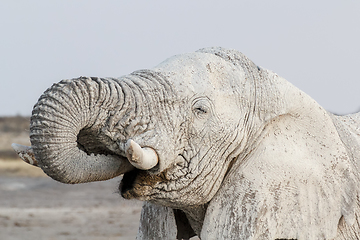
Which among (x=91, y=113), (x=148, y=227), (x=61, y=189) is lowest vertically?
(x=61, y=189)

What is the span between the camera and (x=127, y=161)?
2.46m

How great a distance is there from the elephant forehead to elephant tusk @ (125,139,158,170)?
368 millimetres

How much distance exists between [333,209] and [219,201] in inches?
25.7

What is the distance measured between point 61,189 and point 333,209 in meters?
11.8

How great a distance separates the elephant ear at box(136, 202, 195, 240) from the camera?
2.92 meters

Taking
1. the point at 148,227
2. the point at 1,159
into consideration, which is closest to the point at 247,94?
the point at 148,227

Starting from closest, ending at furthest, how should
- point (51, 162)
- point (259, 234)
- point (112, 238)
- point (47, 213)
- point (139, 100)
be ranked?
point (51, 162)
point (139, 100)
point (259, 234)
point (112, 238)
point (47, 213)

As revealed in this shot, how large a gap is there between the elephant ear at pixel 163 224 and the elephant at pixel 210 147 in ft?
0.05

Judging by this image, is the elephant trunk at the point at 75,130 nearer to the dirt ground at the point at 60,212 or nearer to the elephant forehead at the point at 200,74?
the elephant forehead at the point at 200,74

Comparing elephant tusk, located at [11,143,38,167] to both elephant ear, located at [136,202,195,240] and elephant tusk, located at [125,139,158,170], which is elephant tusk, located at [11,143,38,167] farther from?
elephant ear, located at [136,202,195,240]

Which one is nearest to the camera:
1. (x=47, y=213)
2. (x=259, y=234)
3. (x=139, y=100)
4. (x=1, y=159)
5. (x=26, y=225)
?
(x=139, y=100)

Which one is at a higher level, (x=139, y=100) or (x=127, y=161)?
(x=139, y=100)

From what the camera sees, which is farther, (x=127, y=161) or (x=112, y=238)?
(x=112, y=238)

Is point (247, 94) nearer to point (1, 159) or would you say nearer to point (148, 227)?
point (148, 227)
